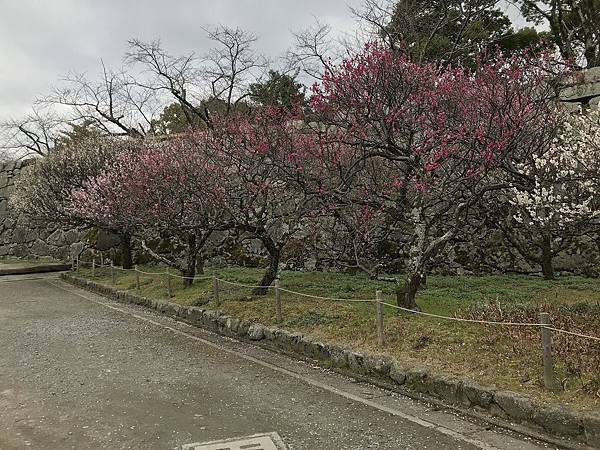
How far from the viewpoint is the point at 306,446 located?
4.54 meters


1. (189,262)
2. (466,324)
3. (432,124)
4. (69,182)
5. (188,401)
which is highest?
(432,124)

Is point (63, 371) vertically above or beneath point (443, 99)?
beneath

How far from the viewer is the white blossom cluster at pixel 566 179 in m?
7.67

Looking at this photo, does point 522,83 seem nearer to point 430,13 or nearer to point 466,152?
point 466,152

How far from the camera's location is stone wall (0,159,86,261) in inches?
979

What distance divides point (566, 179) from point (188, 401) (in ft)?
19.3

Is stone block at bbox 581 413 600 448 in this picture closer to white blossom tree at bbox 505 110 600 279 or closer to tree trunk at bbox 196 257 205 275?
white blossom tree at bbox 505 110 600 279

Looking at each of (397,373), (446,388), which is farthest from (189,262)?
(446,388)

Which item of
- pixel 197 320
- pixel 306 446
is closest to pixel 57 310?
pixel 197 320

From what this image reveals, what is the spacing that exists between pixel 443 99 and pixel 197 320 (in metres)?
6.25

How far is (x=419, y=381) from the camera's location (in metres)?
5.94

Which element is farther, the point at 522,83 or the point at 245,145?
the point at 245,145

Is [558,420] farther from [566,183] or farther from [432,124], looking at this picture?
[566,183]

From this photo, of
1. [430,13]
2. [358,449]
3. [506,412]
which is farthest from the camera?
[430,13]
